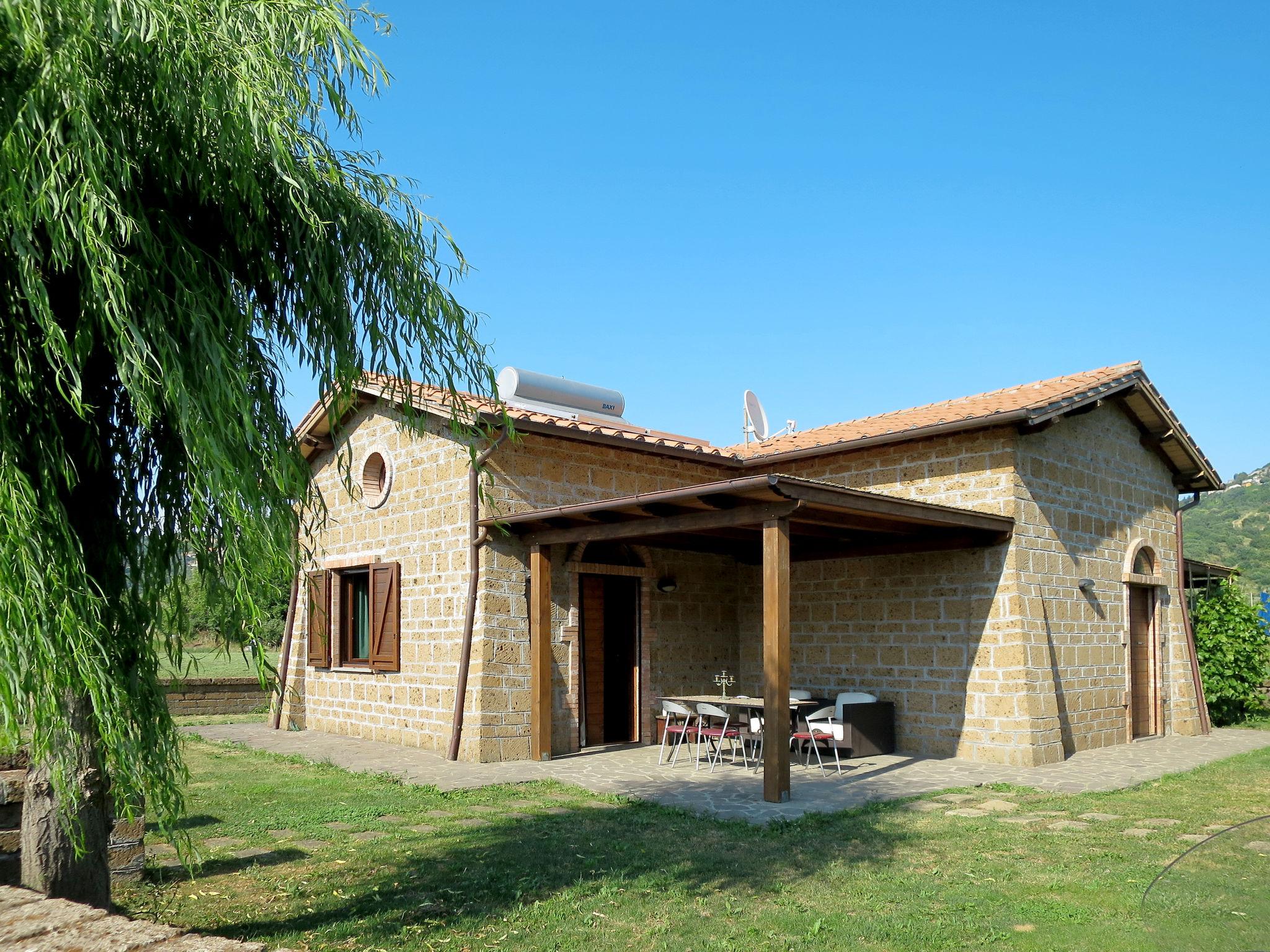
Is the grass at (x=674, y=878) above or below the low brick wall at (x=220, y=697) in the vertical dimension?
below

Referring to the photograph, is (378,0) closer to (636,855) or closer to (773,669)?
(636,855)

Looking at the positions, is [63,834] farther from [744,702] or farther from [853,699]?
[853,699]

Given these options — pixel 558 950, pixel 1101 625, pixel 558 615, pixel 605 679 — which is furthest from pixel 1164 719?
pixel 558 950

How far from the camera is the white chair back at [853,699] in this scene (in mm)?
10852

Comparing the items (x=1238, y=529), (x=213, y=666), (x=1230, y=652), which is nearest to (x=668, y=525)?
(x=1230, y=652)

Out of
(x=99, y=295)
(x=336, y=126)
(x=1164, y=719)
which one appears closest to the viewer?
(x=99, y=295)

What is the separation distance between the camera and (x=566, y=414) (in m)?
14.1

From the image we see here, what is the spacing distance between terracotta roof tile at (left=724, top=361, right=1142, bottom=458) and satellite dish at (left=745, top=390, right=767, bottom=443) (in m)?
0.98

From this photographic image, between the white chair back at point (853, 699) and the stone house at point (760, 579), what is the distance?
261 millimetres

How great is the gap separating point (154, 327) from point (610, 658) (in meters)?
9.15

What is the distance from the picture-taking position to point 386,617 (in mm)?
12078

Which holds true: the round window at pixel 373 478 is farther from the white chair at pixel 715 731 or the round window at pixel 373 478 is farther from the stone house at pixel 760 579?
the white chair at pixel 715 731

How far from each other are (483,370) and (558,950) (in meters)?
2.64

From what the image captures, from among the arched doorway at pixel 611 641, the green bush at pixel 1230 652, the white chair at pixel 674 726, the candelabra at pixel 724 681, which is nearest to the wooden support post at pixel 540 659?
the arched doorway at pixel 611 641
